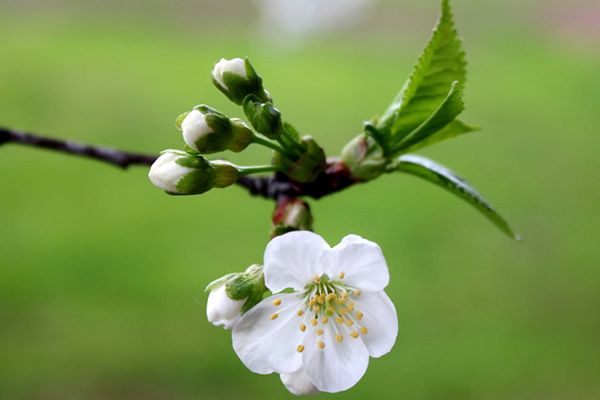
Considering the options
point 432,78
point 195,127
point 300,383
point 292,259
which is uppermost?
point 432,78

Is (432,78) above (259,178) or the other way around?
above

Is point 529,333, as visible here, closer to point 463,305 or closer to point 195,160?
A: point 463,305

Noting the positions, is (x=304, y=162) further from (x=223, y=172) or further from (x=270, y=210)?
(x=270, y=210)

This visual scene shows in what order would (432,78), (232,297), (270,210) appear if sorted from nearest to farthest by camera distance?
(232,297) → (432,78) → (270,210)

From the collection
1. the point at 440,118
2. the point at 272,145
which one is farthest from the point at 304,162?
the point at 440,118

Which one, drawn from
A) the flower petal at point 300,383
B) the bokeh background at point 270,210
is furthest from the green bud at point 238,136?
the bokeh background at point 270,210

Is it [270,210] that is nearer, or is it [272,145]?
[272,145]

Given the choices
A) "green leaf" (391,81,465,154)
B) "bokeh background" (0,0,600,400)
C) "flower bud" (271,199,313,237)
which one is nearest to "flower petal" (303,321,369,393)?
"flower bud" (271,199,313,237)
